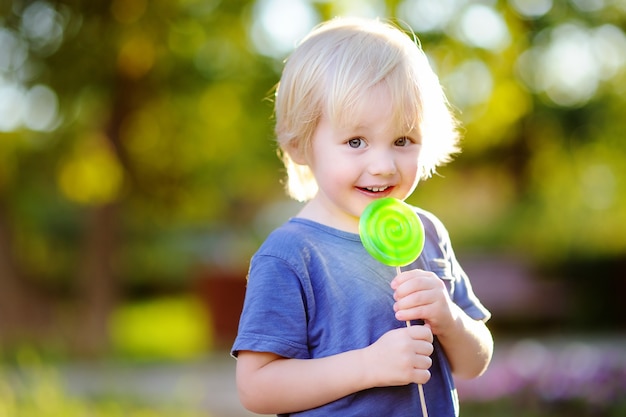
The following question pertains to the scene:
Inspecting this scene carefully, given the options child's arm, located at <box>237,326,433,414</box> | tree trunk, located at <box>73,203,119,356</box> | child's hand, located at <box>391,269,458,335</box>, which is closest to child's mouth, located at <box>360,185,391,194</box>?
child's hand, located at <box>391,269,458,335</box>

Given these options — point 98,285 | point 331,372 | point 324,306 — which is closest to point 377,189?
point 324,306

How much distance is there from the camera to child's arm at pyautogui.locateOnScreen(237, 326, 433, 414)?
1.98 m

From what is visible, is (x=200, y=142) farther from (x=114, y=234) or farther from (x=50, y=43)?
(x=50, y=43)

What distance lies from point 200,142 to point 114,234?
1.90 meters

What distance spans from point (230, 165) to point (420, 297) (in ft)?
53.9

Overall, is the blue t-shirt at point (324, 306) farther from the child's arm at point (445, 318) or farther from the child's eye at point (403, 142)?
the child's eye at point (403, 142)

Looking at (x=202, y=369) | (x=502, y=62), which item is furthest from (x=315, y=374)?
(x=202, y=369)

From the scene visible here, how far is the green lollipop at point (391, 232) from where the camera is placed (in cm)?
202

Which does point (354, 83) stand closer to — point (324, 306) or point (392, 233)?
point (392, 233)

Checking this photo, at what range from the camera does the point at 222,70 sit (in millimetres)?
11703

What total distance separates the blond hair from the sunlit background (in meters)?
3.67

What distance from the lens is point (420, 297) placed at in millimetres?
1989

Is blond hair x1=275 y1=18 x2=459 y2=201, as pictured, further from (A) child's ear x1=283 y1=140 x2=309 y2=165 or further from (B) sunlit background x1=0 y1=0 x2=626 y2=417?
(B) sunlit background x1=0 y1=0 x2=626 y2=417

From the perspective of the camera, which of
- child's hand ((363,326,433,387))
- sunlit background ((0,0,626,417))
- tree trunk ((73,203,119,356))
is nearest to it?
child's hand ((363,326,433,387))
